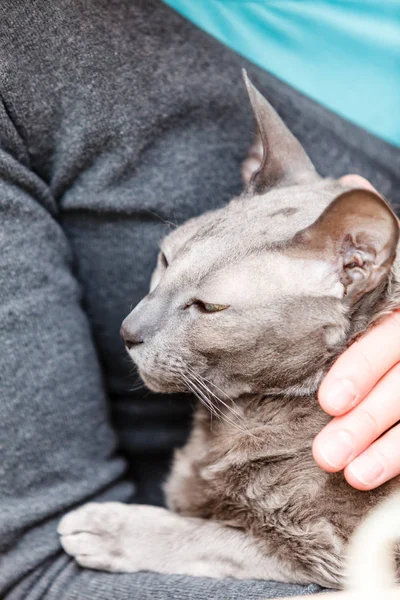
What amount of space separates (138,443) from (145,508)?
39cm

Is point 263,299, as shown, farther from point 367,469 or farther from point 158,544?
point 158,544

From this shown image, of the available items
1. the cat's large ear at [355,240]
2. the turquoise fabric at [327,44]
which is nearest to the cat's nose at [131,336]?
the cat's large ear at [355,240]

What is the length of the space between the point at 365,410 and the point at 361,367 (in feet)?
0.23

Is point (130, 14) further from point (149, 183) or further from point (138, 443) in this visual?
point (138, 443)

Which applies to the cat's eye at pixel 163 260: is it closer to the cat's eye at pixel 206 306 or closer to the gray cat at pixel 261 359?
the gray cat at pixel 261 359

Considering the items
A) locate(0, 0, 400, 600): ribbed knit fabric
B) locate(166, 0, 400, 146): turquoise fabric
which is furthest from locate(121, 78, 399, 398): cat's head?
locate(166, 0, 400, 146): turquoise fabric

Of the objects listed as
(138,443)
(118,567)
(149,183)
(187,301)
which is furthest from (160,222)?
(118,567)

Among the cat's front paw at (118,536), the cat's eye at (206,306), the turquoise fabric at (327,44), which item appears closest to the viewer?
the cat's eye at (206,306)

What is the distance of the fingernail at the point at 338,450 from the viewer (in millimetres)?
917

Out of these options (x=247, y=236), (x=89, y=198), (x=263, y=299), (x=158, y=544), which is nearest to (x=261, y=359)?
(x=263, y=299)

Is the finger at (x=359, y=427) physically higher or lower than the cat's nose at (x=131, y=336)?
higher

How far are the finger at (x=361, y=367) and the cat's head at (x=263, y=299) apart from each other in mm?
38

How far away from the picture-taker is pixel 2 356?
108cm

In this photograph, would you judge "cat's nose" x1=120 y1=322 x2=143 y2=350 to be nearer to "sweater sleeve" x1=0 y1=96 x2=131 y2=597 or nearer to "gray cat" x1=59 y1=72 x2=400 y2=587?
"gray cat" x1=59 y1=72 x2=400 y2=587
